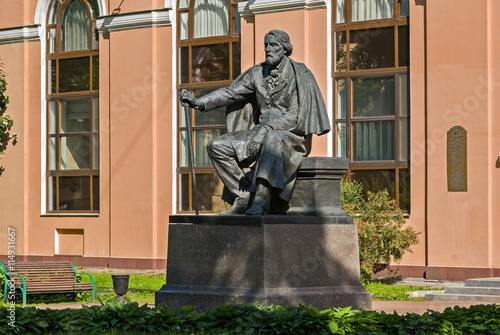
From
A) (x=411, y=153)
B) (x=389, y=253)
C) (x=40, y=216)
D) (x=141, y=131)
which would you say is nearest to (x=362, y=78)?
(x=411, y=153)

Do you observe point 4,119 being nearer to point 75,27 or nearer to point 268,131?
point 75,27

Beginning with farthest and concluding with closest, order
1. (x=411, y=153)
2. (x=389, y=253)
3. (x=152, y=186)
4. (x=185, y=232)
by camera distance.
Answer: (x=152, y=186) < (x=411, y=153) < (x=389, y=253) < (x=185, y=232)

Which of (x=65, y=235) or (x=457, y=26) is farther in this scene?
(x=65, y=235)

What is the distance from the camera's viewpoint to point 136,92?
72.0 ft

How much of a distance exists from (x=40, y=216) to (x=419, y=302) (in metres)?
13.3

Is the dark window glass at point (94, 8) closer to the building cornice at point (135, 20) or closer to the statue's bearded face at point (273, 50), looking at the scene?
the building cornice at point (135, 20)

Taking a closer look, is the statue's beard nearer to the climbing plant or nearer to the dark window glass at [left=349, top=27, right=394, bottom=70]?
the dark window glass at [left=349, top=27, right=394, bottom=70]

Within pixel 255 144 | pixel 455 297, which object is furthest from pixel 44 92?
pixel 255 144

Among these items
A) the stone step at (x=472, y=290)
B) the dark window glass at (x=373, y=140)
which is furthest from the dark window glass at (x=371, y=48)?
the stone step at (x=472, y=290)

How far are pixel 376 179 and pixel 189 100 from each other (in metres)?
9.61

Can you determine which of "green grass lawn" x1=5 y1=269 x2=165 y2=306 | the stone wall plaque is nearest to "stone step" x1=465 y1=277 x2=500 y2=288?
the stone wall plaque

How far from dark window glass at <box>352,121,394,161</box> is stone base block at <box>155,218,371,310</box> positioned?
9474mm

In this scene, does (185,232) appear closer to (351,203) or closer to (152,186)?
(351,203)

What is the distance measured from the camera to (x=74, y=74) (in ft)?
77.6
